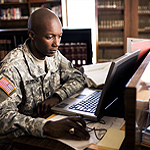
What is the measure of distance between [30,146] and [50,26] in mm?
721

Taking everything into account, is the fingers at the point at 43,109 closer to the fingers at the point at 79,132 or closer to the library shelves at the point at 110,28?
the fingers at the point at 79,132

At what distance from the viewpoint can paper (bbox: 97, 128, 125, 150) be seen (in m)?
0.82

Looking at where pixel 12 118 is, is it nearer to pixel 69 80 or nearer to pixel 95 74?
pixel 69 80

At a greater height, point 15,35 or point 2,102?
point 15,35

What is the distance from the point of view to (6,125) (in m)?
0.98

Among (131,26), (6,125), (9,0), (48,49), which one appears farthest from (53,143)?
(9,0)

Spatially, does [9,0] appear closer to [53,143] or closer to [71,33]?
[71,33]

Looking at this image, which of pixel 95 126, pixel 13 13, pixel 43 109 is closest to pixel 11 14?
pixel 13 13

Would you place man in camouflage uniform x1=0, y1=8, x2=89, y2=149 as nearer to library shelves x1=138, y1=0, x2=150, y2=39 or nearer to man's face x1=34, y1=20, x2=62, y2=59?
man's face x1=34, y1=20, x2=62, y2=59

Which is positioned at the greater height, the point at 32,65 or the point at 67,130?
the point at 32,65

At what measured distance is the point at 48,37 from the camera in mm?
1329

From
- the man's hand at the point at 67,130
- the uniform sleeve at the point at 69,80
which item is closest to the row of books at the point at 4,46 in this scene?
the uniform sleeve at the point at 69,80

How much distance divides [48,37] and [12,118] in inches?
21.7

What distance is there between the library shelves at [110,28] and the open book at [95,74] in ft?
10.7
